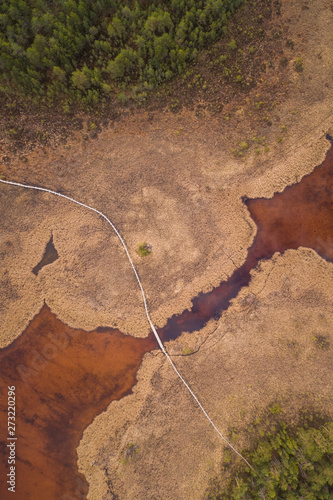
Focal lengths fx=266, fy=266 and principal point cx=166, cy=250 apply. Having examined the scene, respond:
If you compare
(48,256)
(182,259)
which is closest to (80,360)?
(48,256)

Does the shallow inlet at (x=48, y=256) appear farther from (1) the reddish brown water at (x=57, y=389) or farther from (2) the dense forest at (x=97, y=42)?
(2) the dense forest at (x=97, y=42)

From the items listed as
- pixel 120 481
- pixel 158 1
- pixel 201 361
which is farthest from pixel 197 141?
pixel 120 481

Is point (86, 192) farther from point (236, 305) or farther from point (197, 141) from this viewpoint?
point (236, 305)

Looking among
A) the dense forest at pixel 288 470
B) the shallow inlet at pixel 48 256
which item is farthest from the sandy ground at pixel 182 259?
the dense forest at pixel 288 470

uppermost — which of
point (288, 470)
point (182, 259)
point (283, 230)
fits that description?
point (182, 259)

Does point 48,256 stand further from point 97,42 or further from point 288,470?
point 288,470

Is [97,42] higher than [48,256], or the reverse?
[97,42]

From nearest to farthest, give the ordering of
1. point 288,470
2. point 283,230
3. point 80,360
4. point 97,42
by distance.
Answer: point 288,470 < point 97,42 < point 80,360 < point 283,230
